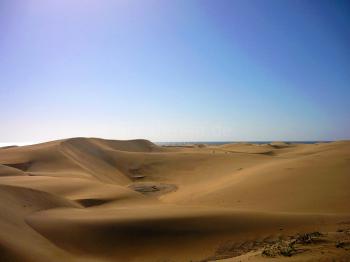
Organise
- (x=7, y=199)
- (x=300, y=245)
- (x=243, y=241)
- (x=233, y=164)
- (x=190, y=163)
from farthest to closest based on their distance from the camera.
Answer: (x=190, y=163) → (x=233, y=164) → (x=7, y=199) → (x=243, y=241) → (x=300, y=245)

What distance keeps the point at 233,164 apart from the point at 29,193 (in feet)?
72.9

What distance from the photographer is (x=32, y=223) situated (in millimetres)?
9297

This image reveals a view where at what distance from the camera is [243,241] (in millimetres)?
8656

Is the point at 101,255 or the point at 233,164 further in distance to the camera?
the point at 233,164

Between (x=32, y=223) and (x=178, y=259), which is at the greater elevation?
(x=32, y=223)

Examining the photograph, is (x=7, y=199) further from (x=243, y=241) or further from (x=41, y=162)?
(x=41, y=162)

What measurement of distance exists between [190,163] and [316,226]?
2421cm

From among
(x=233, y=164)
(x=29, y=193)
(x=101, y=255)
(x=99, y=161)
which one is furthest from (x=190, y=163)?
(x=101, y=255)

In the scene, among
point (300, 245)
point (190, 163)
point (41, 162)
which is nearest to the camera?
point (300, 245)

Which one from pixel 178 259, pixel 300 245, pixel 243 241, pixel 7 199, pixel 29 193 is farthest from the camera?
pixel 29 193

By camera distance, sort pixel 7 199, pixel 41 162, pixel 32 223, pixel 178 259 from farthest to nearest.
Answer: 1. pixel 41 162
2. pixel 7 199
3. pixel 32 223
4. pixel 178 259

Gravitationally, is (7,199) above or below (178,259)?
above

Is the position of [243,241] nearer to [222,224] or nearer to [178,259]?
[222,224]

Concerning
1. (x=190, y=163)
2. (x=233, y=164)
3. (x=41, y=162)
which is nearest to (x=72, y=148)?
(x=41, y=162)
